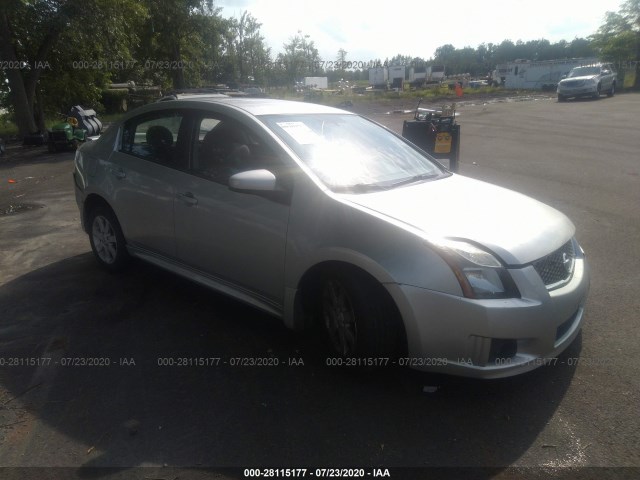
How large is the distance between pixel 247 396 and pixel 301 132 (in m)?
1.91

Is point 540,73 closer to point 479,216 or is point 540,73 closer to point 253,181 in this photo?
point 479,216

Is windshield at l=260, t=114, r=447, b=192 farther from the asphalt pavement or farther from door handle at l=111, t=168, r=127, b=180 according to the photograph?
door handle at l=111, t=168, r=127, b=180

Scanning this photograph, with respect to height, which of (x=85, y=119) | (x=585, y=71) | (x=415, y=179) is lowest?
(x=85, y=119)

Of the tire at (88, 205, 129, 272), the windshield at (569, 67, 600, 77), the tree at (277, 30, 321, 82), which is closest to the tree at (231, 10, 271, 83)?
the tree at (277, 30, 321, 82)

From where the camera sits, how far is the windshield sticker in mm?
3913

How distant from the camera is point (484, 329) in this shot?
2877 millimetres

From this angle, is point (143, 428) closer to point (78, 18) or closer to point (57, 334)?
point (57, 334)

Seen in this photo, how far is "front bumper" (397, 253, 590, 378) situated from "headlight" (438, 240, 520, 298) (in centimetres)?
5

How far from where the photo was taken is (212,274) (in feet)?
13.7

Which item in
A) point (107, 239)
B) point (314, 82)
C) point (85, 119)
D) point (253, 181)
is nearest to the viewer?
point (253, 181)

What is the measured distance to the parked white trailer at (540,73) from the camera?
159ft

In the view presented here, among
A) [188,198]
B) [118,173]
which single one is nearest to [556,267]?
[188,198]

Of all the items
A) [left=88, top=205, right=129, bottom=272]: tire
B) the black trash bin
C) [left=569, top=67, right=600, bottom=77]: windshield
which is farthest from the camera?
[left=569, top=67, right=600, bottom=77]: windshield

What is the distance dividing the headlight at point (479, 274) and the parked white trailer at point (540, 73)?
4914cm
